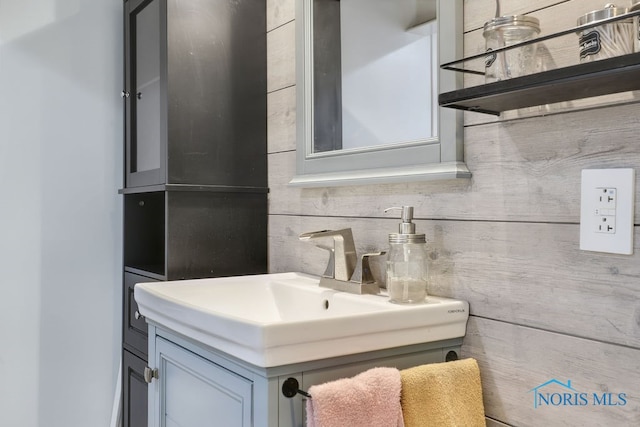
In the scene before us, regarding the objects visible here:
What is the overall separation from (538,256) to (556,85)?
309 millimetres

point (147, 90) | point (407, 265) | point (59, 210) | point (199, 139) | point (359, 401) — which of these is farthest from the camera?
point (59, 210)

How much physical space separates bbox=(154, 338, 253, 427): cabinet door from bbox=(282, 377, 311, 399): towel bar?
0.06 meters

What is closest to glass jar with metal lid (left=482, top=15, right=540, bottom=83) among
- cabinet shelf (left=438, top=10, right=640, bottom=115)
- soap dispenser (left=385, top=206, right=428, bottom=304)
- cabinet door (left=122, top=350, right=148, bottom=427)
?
cabinet shelf (left=438, top=10, right=640, bottom=115)

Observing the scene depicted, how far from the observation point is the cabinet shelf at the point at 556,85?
2.22 feet

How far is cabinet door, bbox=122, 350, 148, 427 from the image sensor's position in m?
1.67

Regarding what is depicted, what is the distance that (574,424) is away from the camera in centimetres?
88

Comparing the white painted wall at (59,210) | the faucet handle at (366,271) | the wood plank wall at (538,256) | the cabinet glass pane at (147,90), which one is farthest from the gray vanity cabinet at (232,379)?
the white painted wall at (59,210)

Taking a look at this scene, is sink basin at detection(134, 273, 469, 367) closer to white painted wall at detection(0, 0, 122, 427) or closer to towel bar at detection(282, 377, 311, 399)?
towel bar at detection(282, 377, 311, 399)

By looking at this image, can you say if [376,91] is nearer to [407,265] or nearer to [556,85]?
[407,265]

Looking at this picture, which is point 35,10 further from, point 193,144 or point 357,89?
point 357,89

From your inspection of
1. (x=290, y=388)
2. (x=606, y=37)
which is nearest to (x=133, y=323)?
(x=290, y=388)

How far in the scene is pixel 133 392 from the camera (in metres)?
1.75

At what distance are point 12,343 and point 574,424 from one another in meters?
1.65

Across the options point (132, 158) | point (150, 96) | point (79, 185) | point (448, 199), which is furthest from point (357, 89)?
point (79, 185)
